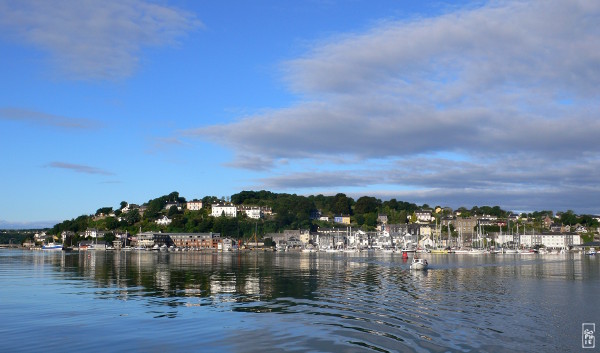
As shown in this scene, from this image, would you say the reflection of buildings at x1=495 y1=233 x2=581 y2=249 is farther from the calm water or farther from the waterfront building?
the calm water

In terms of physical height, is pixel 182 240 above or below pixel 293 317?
below

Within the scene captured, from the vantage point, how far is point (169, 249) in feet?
582

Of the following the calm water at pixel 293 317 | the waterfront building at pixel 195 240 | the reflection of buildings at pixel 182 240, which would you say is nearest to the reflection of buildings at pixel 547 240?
the waterfront building at pixel 195 240

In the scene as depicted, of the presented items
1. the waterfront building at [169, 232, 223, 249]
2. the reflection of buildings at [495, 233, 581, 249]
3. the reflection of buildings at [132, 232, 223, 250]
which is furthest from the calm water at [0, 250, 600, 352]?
the waterfront building at [169, 232, 223, 249]

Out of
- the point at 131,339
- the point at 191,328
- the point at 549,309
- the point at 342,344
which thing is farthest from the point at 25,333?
the point at 549,309

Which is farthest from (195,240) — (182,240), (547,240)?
(547,240)

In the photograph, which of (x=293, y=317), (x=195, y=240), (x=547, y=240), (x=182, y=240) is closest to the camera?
(x=293, y=317)

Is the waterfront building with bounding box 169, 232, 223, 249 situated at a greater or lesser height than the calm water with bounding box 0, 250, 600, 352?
lesser

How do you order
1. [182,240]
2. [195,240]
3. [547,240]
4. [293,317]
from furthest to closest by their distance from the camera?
[195,240] < [182,240] < [547,240] < [293,317]

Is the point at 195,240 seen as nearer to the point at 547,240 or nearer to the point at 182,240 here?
the point at 182,240

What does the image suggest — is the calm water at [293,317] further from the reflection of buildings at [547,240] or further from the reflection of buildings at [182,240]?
the reflection of buildings at [182,240]

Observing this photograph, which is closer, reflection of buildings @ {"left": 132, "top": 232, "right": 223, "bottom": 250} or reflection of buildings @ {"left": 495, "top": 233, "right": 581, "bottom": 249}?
reflection of buildings @ {"left": 495, "top": 233, "right": 581, "bottom": 249}

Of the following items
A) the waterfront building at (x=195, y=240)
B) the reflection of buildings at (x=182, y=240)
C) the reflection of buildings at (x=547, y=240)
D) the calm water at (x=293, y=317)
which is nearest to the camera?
the calm water at (x=293, y=317)

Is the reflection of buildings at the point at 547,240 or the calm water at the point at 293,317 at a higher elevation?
the calm water at the point at 293,317
